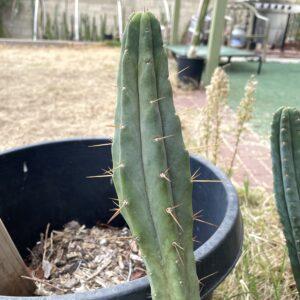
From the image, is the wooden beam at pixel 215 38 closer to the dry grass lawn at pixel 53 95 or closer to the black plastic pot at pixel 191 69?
the black plastic pot at pixel 191 69

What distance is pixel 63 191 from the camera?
1501mm

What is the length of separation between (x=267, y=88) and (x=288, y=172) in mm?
3682

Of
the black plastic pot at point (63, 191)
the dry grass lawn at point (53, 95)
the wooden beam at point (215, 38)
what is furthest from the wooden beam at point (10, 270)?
the wooden beam at point (215, 38)

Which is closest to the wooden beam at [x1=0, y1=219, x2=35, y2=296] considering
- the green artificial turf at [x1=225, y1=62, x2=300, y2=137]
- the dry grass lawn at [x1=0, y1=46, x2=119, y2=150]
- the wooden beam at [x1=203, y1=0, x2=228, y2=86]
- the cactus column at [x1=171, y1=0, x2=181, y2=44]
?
the dry grass lawn at [x1=0, y1=46, x2=119, y2=150]

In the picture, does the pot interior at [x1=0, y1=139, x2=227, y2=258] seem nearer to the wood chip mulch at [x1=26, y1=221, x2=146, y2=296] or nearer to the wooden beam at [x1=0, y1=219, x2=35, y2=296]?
the wood chip mulch at [x1=26, y1=221, x2=146, y2=296]

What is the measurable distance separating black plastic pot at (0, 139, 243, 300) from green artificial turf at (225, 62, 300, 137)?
1857 millimetres

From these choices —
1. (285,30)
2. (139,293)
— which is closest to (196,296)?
(139,293)

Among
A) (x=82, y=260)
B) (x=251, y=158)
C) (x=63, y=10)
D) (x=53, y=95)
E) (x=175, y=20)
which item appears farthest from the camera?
(x=63, y=10)

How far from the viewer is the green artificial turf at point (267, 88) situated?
348 cm

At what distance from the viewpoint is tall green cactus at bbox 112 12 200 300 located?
0.69 meters

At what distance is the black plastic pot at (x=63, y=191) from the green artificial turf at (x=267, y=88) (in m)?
1.86

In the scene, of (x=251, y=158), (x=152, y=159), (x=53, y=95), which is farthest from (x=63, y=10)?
(x=152, y=159)

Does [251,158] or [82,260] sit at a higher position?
[82,260]

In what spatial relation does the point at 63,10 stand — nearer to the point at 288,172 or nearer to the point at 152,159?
the point at 288,172
